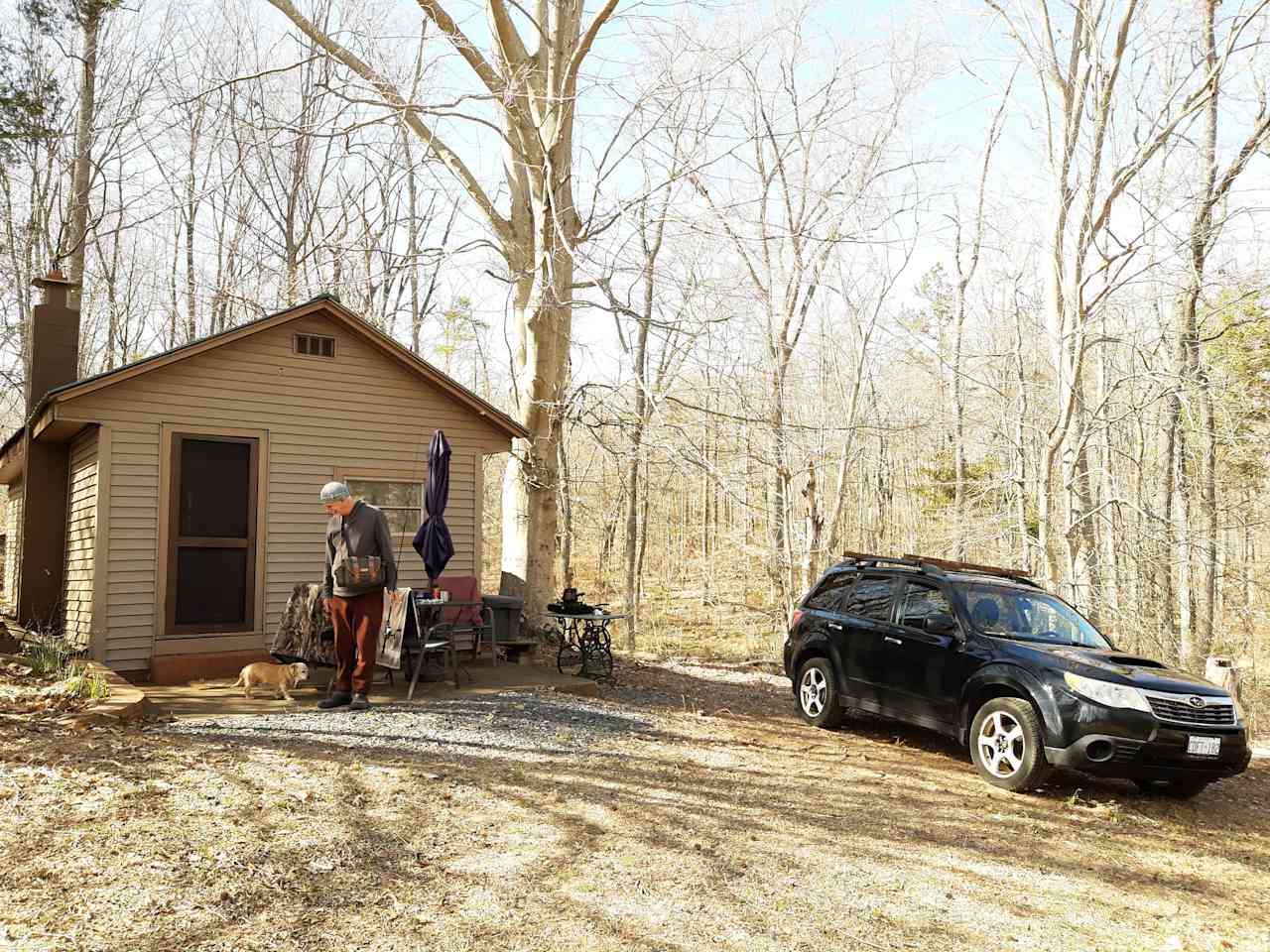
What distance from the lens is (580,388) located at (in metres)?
13.0

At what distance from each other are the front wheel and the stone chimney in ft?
39.1

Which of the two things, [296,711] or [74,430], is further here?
[74,430]

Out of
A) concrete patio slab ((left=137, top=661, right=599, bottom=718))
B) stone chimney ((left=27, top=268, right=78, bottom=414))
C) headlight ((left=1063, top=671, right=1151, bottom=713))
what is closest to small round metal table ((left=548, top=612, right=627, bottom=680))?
concrete patio slab ((left=137, top=661, right=599, bottom=718))

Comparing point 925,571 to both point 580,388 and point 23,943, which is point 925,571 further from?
point 23,943

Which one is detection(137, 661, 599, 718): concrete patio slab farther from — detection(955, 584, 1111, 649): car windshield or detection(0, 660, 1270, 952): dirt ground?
detection(955, 584, 1111, 649): car windshield

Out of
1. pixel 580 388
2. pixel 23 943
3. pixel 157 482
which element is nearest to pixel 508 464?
pixel 580 388

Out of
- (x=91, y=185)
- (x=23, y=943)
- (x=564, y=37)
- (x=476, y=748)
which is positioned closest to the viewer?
(x=23, y=943)

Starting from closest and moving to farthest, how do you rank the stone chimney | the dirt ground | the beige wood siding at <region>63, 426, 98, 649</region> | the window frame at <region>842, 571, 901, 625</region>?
the dirt ground
the window frame at <region>842, 571, 901, 625</region>
the beige wood siding at <region>63, 426, 98, 649</region>
the stone chimney

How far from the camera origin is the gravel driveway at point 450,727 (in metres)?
6.84

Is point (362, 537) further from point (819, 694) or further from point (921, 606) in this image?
point (921, 606)

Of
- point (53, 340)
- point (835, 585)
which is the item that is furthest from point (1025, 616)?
point (53, 340)

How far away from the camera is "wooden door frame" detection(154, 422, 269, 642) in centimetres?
962

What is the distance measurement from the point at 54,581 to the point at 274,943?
966cm

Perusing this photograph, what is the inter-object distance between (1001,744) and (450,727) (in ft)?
14.4
